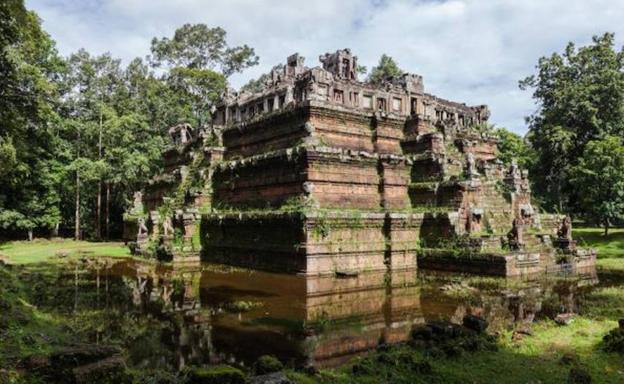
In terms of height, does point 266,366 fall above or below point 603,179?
below

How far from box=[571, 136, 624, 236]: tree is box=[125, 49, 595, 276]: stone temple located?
280 inches

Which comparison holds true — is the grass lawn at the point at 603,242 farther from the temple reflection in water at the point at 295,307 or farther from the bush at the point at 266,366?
the bush at the point at 266,366

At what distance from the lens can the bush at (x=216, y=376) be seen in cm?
612

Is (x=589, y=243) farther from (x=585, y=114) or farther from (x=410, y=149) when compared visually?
(x=410, y=149)

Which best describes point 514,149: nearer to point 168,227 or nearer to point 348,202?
point 348,202

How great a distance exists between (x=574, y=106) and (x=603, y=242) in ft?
33.2

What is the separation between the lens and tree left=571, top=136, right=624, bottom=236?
2994 centimetres

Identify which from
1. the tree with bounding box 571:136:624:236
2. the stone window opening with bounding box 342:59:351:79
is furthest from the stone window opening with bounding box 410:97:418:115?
the tree with bounding box 571:136:624:236

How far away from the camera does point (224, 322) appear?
11.1 m

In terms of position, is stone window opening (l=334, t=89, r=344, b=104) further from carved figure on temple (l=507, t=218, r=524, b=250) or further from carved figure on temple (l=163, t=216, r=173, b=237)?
carved figure on temple (l=507, t=218, r=524, b=250)

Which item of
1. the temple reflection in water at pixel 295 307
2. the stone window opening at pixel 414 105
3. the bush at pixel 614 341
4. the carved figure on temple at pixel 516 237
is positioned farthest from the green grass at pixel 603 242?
the bush at pixel 614 341

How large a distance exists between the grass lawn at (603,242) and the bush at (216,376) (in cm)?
2624

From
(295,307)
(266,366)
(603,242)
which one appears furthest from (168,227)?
(603,242)

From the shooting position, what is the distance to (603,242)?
33.8m
